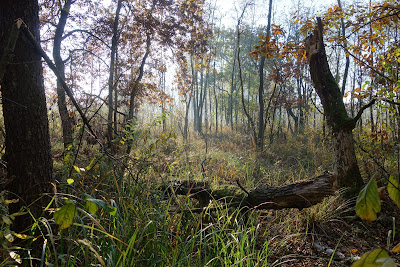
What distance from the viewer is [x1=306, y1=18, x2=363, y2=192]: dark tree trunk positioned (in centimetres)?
340

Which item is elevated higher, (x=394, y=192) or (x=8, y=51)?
(x=8, y=51)

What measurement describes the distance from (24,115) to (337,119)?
11.9 ft

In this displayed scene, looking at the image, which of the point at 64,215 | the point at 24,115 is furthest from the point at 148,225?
the point at 24,115

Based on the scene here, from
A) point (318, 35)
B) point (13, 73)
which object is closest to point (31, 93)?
point (13, 73)

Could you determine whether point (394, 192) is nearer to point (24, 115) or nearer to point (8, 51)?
point (8, 51)

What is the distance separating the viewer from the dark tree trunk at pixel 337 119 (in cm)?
340

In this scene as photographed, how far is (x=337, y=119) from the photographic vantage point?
3.45 meters

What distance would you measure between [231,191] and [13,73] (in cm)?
240

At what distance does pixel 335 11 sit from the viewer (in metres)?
3.81

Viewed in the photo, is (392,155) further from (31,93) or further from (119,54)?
(119,54)

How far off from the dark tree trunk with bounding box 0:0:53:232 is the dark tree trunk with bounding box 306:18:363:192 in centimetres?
349

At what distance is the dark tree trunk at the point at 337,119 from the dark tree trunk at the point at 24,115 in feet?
11.4

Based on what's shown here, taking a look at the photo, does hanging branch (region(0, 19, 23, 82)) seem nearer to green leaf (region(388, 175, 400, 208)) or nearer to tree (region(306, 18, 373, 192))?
green leaf (region(388, 175, 400, 208))

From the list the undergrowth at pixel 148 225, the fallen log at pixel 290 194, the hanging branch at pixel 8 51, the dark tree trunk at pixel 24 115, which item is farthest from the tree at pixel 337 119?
the hanging branch at pixel 8 51
